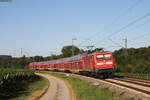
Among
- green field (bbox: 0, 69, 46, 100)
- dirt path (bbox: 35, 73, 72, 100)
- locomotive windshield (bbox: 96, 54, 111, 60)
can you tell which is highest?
locomotive windshield (bbox: 96, 54, 111, 60)

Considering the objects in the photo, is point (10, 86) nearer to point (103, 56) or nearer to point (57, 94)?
point (57, 94)

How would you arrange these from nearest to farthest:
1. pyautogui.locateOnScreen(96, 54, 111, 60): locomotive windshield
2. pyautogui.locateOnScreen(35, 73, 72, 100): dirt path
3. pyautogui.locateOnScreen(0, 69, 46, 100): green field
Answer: pyautogui.locateOnScreen(35, 73, 72, 100): dirt path
pyautogui.locateOnScreen(0, 69, 46, 100): green field
pyautogui.locateOnScreen(96, 54, 111, 60): locomotive windshield

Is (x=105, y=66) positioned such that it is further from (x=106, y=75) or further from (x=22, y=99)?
(x=22, y=99)

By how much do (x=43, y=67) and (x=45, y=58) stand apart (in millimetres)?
53555

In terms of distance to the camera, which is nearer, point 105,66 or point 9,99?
point 9,99

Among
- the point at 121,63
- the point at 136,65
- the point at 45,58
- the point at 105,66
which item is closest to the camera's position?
the point at 105,66

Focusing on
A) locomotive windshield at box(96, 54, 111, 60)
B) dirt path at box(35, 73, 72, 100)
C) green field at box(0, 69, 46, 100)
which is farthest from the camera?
locomotive windshield at box(96, 54, 111, 60)

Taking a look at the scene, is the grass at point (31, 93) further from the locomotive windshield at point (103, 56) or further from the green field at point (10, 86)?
the locomotive windshield at point (103, 56)

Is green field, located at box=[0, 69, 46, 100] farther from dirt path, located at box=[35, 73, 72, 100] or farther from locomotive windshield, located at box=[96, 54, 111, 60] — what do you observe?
locomotive windshield, located at box=[96, 54, 111, 60]

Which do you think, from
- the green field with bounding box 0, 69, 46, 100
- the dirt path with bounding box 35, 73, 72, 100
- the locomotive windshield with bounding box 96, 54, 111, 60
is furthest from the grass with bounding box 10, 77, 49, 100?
the locomotive windshield with bounding box 96, 54, 111, 60

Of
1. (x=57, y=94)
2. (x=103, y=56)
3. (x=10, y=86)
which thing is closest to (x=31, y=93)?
(x=57, y=94)

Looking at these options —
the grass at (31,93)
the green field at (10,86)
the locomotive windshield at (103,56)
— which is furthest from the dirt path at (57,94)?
the locomotive windshield at (103,56)

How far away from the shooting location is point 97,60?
3097cm

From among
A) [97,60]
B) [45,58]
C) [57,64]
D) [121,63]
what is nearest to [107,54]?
[97,60]
